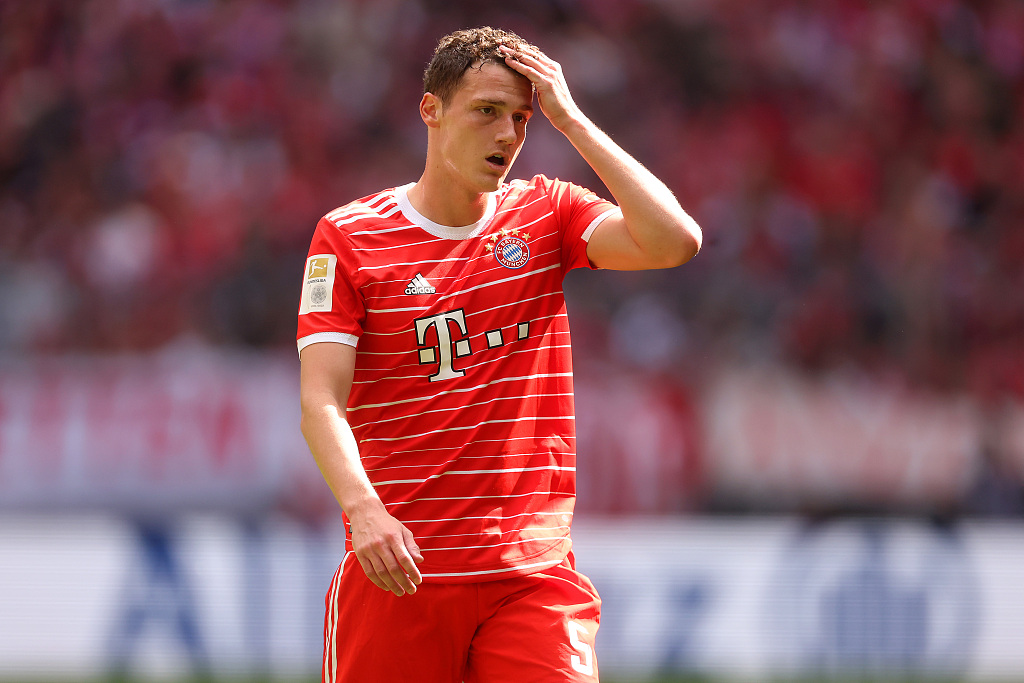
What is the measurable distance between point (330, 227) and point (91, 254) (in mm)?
7303

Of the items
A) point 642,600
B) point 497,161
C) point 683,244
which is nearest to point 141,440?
point 642,600

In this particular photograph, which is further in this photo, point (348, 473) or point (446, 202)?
point (446, 202)

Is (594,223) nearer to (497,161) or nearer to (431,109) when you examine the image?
(497,161)

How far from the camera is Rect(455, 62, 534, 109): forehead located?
3047 mm

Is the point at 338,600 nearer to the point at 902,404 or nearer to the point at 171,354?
the point at 171,354

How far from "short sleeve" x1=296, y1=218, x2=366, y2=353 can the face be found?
1.29 ft

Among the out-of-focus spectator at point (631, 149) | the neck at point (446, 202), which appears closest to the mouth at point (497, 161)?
the neck at point (446, 202)

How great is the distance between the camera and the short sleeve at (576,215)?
3.21m

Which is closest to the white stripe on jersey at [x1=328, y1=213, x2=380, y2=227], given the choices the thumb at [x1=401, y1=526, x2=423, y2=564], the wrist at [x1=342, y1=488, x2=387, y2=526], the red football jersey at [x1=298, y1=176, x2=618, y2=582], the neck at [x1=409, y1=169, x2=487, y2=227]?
the red football jersey at [x1=298, y1=176, x2=618, y2=582]

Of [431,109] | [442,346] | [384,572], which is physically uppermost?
[431,109]

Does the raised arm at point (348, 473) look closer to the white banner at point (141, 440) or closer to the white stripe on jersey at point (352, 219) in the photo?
the white stripe on jersey at point (352, 219)

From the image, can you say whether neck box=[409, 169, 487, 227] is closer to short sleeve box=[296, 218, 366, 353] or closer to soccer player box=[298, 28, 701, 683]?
soccer player box=[298, 28, 701, 683]

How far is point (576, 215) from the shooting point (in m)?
3.27

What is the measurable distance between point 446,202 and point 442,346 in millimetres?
427
